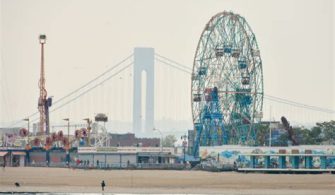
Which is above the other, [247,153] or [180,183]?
[247,153]

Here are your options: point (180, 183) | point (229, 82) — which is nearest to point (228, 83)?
point (229, 82)

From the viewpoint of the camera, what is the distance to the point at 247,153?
155 metres

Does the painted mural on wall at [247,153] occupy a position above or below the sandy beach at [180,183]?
above

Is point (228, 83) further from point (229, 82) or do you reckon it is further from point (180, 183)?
point (180, 183)

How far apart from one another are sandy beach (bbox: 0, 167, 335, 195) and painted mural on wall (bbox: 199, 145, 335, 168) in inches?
469

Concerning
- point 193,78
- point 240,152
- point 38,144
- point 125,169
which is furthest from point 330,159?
point 38,144

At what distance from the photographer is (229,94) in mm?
180625

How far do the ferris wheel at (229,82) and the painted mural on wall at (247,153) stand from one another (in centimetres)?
1453

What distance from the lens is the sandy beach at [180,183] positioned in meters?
101

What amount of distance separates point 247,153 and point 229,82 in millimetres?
27245

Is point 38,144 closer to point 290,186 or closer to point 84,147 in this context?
point 84,147

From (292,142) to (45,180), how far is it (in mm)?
80232

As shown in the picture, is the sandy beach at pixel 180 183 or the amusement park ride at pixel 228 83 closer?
the sandy beach at pixel 180 183

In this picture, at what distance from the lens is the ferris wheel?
178 metres
